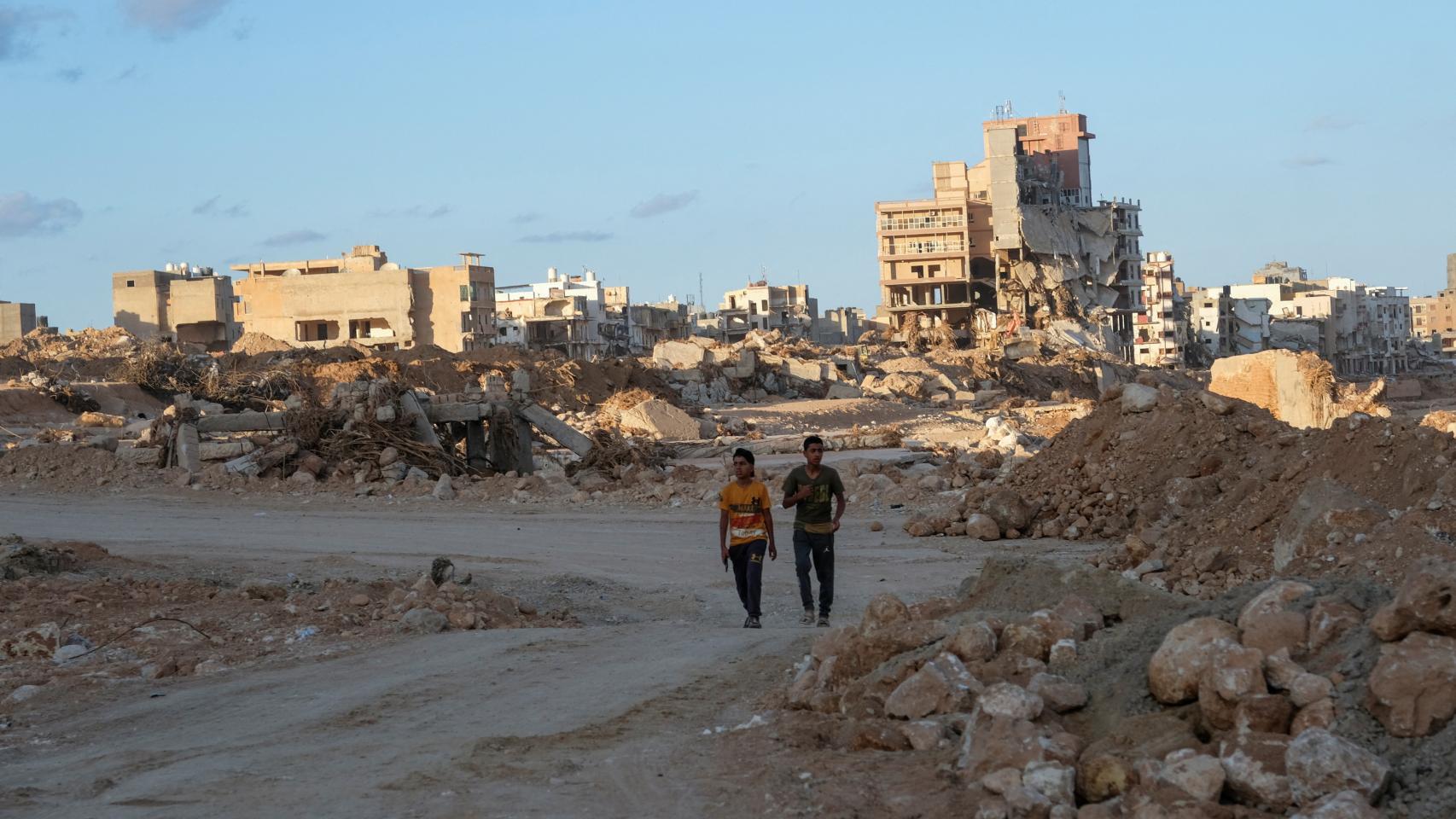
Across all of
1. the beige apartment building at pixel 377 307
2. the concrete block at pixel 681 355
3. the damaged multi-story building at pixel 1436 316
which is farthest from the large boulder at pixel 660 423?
the damaged multi-story building at pixel 1436 316

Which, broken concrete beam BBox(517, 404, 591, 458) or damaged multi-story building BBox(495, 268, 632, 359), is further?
damaged multi-story building BBox(495, 268, 632, 359)

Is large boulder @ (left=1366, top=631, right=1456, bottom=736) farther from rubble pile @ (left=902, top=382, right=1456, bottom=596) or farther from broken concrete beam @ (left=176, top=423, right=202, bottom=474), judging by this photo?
broken concrete beam @ (left=176, top=423, right=202, bottom=474)

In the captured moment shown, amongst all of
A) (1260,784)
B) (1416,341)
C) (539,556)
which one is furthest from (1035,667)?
(1416,341)

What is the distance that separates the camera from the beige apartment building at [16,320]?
79812mm

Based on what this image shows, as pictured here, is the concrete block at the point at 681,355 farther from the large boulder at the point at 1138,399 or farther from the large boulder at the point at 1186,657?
the large boulder at the point at 1186,657

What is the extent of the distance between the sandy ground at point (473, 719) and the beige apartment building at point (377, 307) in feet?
204

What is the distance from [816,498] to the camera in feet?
33.0

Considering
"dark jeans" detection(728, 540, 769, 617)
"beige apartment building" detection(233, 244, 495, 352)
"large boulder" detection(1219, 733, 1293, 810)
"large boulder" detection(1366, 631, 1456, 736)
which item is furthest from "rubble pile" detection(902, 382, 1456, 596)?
"beige apartment building" detection(233, 244, 495, 352)

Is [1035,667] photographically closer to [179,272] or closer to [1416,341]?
[179,272]

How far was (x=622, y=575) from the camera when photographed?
45.3 feet

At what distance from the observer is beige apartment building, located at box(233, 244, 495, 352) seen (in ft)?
246

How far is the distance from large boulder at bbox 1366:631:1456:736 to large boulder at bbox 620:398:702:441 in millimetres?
27547

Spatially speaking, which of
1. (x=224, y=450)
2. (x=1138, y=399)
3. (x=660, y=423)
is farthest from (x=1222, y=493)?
(x=660, y=423)

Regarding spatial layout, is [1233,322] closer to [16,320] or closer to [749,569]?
[16,320]
